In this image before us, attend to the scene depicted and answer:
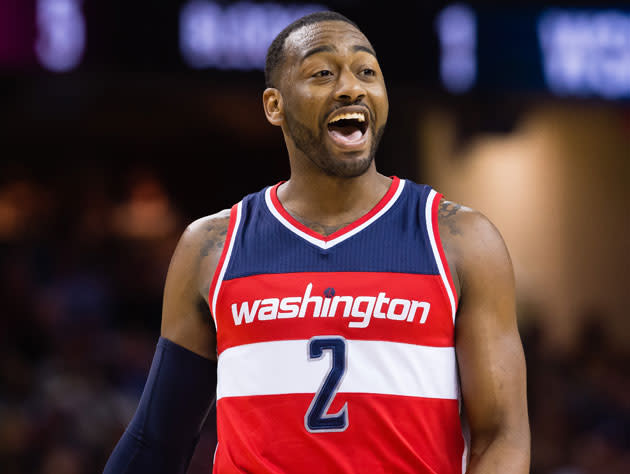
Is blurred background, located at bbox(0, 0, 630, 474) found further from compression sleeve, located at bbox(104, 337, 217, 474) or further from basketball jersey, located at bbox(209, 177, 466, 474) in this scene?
basketball jersey, located at bbox(209, 177, 466, 474)

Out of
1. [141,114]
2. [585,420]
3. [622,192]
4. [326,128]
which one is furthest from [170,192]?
[326,128]

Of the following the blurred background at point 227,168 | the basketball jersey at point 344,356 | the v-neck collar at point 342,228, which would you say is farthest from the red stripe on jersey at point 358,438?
the blurred background at point 227,168

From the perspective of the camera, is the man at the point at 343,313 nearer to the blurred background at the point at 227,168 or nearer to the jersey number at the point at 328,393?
the jersey number at the point at 328,393

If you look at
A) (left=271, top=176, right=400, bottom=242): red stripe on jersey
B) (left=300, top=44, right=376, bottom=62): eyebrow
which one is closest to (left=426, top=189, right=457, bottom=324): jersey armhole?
(left=271, top=176, right=400, bottom=242): red stripe on jersey

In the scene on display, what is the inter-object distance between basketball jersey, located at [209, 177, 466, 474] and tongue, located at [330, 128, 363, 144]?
0.20 m

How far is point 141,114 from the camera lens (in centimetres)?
948

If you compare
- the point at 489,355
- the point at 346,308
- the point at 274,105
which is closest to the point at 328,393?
the point at 346,308

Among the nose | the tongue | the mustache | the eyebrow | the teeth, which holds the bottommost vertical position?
the tongue

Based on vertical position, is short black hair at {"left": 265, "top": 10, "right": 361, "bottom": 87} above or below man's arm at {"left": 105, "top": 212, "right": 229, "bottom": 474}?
above

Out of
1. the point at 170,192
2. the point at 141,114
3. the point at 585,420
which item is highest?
the point at 141,114

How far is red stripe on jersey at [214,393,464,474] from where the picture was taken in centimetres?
198

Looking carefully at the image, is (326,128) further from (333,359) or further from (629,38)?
(629,38)

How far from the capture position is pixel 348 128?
220 cm

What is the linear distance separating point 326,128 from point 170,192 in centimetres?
816
